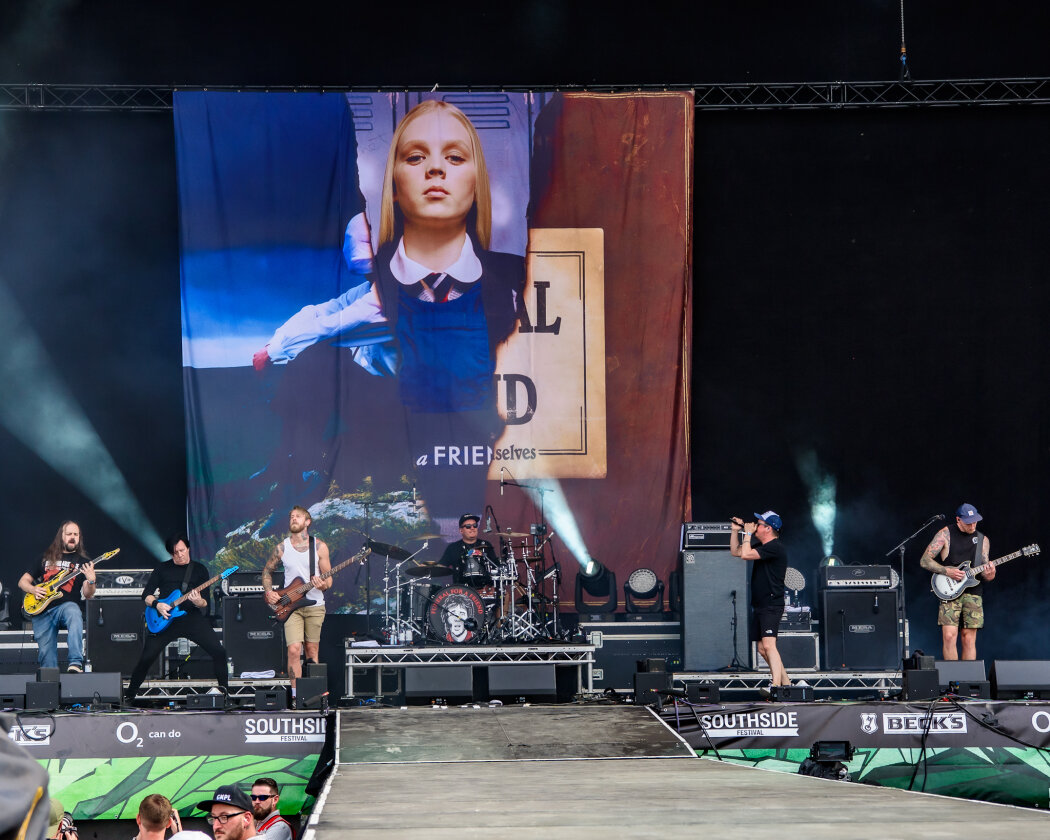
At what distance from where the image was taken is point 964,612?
10258 millimetres

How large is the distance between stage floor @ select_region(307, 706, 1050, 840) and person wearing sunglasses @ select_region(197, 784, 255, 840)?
1.50 feet

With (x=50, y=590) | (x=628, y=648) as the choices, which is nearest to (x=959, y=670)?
(x=628, y=648)

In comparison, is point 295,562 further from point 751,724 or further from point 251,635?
point 751,724

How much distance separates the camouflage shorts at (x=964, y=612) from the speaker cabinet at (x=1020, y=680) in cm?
167

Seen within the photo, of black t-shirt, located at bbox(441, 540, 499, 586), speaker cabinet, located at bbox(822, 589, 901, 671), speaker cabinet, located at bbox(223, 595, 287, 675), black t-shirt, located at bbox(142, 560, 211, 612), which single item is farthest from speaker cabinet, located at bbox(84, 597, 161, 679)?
speaker cabinet, located at bbox(822, 589, 901, 671)

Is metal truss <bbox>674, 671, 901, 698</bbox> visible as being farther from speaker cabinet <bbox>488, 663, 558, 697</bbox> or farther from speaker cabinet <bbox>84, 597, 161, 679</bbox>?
speaker cabinet <bbox>84, 597, 161, 679</bbox>

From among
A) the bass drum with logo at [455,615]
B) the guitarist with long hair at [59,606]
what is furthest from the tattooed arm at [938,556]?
the guitarist with long hair at [59,606]

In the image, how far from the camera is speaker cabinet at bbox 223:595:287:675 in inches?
409

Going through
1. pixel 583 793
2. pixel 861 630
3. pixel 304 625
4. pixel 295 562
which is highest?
pixel 295 562

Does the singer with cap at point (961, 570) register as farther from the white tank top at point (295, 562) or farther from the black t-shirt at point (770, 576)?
the white tank top at point (295, 562)

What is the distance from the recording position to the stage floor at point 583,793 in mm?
3912

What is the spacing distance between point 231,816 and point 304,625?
444 cm

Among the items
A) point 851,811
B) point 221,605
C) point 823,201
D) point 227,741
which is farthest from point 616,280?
point 851,811

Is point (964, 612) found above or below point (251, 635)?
above
